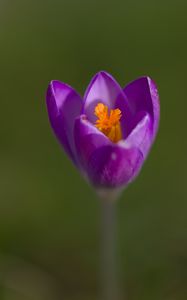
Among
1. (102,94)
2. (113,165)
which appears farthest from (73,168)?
(113,165)

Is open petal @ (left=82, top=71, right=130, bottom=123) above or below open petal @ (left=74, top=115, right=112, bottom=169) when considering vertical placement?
above

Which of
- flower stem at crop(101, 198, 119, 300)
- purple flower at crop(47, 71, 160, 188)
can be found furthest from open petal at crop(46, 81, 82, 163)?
flower stem at crop(101, 198, 119, 300)

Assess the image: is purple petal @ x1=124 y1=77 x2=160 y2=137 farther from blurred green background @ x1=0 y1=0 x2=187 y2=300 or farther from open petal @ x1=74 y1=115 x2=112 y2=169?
blurred green background @ x1=0 y1=0 x2=187 y2=300

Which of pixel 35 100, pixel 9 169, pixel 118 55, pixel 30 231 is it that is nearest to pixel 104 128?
pixel 30 231

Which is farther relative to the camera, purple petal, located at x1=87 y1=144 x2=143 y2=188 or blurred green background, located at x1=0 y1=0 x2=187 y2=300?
blurred green background, located at x1=0 y1=0 x2=187 y2=300

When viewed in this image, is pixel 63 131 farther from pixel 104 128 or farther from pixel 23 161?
pixel 23 161

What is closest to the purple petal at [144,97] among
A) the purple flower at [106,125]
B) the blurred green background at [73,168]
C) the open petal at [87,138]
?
the purple flower at [106,125]

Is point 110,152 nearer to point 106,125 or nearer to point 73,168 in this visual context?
point 106,125
